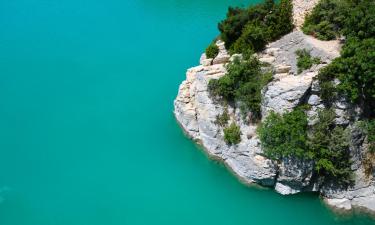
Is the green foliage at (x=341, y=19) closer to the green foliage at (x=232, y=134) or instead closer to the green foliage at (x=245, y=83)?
the green foliage at (x=245, y=83)

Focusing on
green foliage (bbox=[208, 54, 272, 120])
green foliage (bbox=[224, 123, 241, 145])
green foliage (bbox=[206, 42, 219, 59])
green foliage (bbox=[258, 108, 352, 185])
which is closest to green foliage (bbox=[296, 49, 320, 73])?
green foliage (bbox=[208, 54, 272, 120])

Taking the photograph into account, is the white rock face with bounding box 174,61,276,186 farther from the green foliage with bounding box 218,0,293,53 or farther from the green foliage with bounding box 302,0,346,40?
the green foliage with bounding box 302,0,346,40

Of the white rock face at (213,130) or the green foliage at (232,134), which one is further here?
the green foliage at (232,134)

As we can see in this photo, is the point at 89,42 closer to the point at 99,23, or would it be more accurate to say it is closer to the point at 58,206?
the point at 99,23

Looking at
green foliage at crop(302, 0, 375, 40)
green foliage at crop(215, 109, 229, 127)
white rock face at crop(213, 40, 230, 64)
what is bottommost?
green foliage at crop(215, 109, 229, 127)

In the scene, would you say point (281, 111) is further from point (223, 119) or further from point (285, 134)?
point (223, 119)

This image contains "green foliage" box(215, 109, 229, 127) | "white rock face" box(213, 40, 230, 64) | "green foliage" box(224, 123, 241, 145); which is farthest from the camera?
"white rock face" box(213, 40, 230, 64)

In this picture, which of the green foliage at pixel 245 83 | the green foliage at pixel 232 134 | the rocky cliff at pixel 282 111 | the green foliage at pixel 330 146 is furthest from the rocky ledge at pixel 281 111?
the green foliage at pixel 245 83

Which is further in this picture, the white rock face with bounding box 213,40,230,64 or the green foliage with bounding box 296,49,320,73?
the white rock face with bounding box 213,40,230,64
